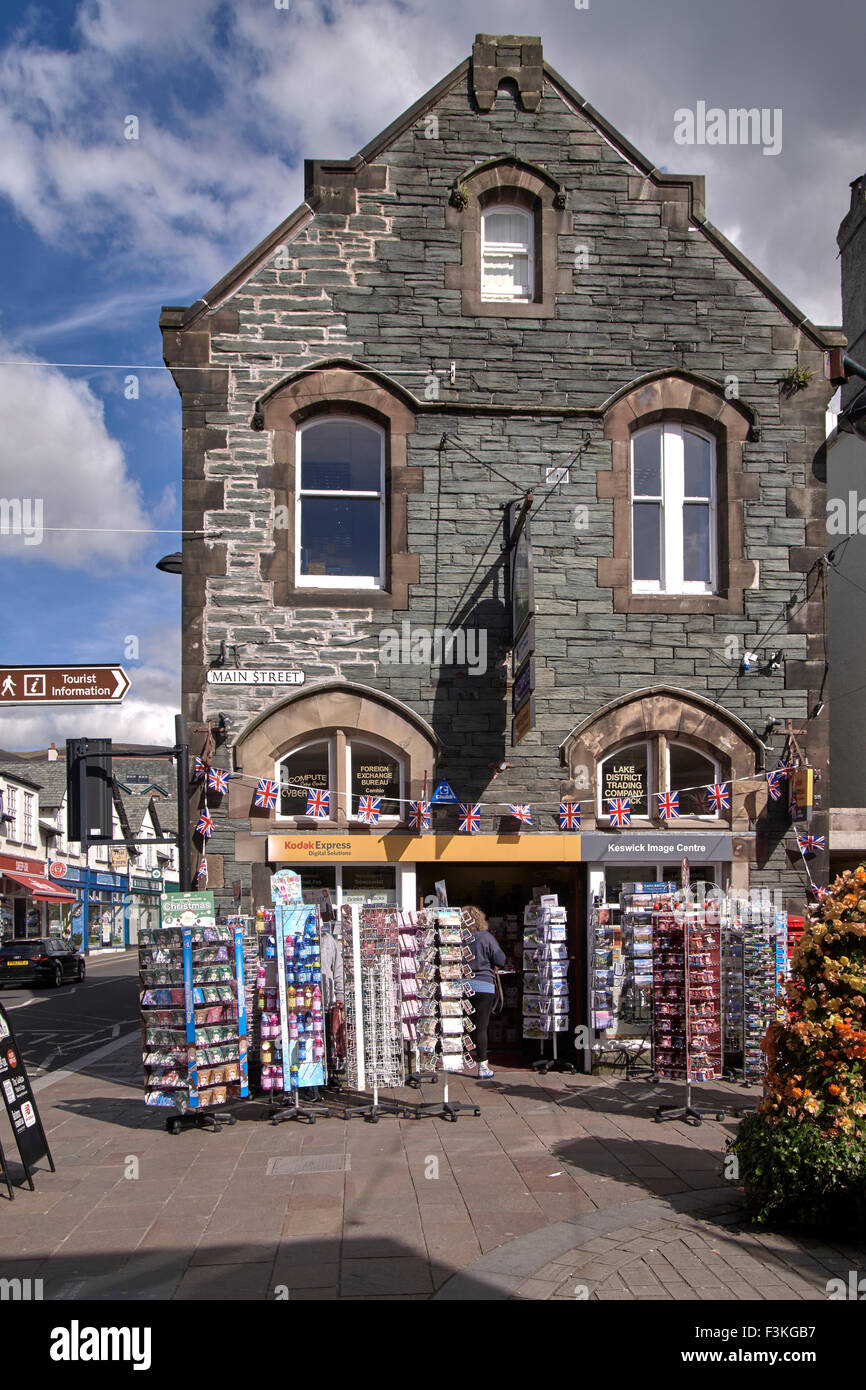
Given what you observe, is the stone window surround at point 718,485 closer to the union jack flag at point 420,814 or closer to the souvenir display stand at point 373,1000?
the union jack flag at point 420,814

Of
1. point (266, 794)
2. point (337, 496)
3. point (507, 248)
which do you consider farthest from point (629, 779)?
point (507, 248)

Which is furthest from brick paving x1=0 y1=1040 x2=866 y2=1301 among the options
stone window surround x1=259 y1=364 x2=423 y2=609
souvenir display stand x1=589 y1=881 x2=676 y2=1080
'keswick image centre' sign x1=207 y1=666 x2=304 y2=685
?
stone window surround x1=259 y1=364 x2=423 y2=609

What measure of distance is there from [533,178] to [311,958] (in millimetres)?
9125

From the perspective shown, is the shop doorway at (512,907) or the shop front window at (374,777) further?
the shop doorway at (512,907)

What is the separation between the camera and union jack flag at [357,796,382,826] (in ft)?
39.7

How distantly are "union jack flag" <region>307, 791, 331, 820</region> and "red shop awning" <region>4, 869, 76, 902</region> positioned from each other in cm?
3090

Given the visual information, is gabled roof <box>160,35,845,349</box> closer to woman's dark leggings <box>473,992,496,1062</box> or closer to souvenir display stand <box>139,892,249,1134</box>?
souvenir display stand <box>139,892,249,1134</box>

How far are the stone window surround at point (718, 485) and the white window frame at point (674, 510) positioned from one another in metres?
0.08

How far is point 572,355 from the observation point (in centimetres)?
1300

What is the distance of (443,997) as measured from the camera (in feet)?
34.5

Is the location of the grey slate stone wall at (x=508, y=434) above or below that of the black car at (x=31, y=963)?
above

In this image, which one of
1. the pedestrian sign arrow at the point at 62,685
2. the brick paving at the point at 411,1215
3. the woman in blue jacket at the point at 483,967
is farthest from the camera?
the woman in blue jacket at the point at 483,967

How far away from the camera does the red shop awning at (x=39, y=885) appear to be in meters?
41.5

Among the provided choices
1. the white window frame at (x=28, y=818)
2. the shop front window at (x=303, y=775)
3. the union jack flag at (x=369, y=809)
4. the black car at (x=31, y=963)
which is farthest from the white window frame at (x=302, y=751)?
the white window frame at (x=28, y=818)
